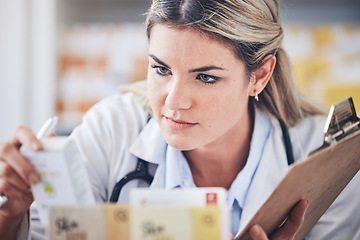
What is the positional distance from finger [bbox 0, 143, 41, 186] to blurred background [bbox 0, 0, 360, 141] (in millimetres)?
2000

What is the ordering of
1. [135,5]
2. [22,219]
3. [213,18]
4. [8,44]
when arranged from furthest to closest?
1. [135,5]
2. [8,44]
3. [213,18]
4. [22,219]

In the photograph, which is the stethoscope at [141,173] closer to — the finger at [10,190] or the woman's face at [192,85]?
the woman's face at [192,85]

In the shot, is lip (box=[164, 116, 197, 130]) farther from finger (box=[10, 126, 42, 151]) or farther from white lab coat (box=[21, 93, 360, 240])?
finger (box=[10, 126, 42, 151])

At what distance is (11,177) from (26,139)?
13 centimetres

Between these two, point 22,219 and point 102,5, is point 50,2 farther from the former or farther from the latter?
point 22,219

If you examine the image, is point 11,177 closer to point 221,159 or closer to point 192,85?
point 192,85

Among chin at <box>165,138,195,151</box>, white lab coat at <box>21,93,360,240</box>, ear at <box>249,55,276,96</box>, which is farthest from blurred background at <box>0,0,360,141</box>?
chin at <box>165,138,195,151</box>

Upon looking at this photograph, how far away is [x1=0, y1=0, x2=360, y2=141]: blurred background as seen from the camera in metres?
2.98

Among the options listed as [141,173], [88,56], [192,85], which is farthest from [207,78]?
[88,56]

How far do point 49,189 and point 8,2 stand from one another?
8.11ft

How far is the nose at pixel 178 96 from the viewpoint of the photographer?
1.17m

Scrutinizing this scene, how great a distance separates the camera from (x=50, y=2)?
2.98 meters

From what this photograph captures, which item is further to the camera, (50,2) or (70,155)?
(50,2)

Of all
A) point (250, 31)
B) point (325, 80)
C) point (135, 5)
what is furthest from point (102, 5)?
point (250, 31)
